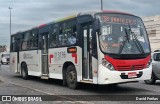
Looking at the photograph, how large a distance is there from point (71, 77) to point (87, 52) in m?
1.74

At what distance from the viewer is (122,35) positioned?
1286 centimetres

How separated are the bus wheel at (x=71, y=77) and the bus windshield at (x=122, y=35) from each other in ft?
7.94

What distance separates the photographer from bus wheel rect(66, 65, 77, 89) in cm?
1437

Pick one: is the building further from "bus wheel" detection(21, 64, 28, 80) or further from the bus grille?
the bus grille

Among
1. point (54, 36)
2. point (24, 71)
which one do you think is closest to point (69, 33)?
point (54, 36)

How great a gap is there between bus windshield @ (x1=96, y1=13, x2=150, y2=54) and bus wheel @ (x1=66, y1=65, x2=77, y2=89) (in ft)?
7.94

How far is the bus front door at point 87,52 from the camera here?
13195mm

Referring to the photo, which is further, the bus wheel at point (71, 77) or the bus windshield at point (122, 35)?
the bus wheel at point (71, 77)

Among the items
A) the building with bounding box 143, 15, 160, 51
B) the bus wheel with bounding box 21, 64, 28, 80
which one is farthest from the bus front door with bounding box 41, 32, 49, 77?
the building with bounding box 143, 15, 160, 51

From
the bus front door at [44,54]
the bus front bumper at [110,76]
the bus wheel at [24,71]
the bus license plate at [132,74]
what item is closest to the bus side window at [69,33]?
the bus front door at [44,54]

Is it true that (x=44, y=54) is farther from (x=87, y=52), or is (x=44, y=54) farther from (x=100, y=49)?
(x=100, y=49)

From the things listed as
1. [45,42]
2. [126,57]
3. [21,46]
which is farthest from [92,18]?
[21,46]

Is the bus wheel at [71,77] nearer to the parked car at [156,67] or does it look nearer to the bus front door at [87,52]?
the bus front door at [87,52]

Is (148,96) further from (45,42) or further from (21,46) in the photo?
(21,46)
